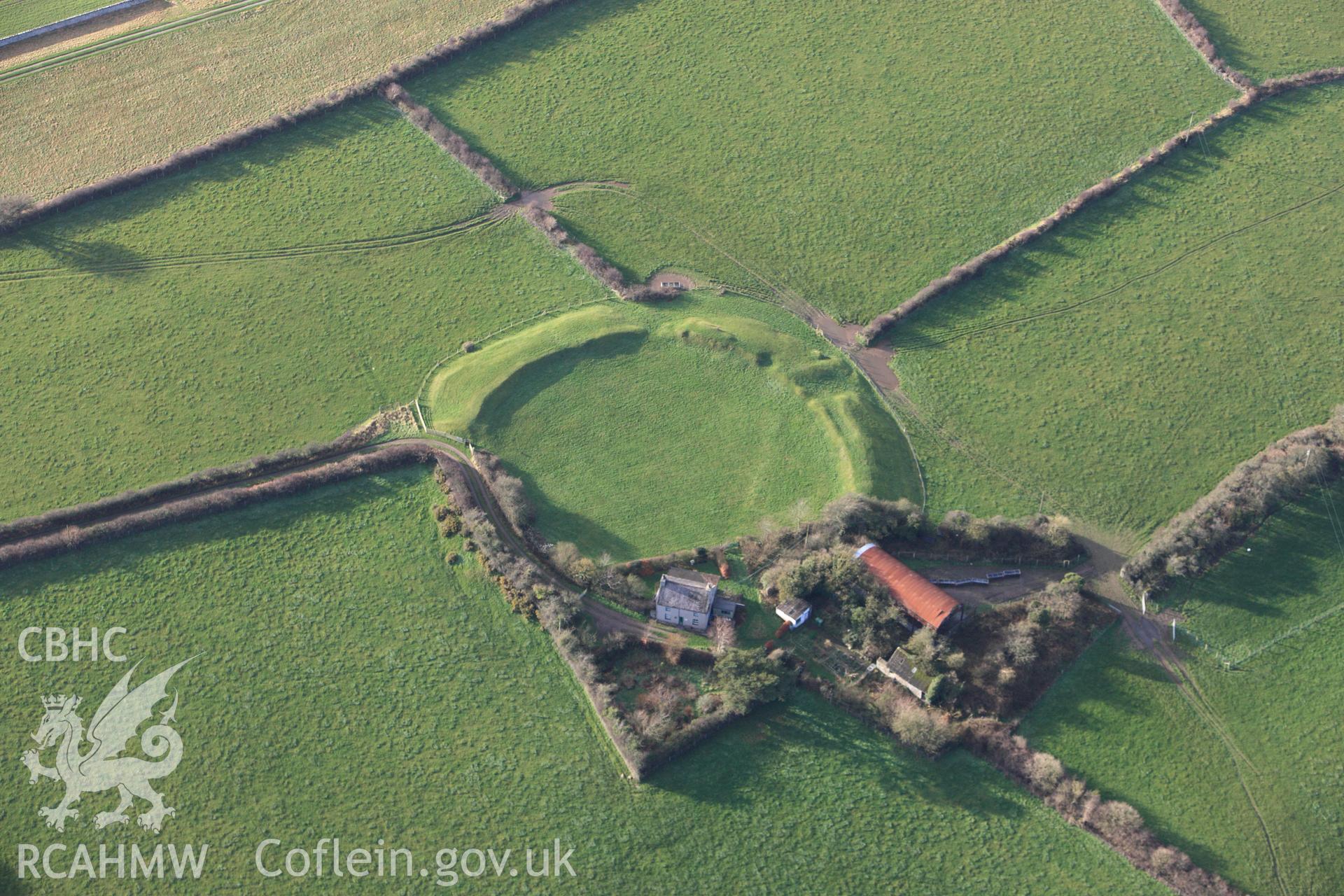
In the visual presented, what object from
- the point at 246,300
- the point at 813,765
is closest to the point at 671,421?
the point at 813,765

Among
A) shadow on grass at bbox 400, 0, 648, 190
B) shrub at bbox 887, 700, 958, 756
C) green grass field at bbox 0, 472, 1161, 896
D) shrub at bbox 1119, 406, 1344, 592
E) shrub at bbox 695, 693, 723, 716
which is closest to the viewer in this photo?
green grass field at bbox 0, 472, 1161, 896

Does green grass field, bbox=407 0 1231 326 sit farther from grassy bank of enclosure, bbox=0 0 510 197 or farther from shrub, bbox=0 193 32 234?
shrub, bbox=0 193 32 234

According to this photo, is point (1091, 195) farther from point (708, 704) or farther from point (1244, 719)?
point (708, 704)

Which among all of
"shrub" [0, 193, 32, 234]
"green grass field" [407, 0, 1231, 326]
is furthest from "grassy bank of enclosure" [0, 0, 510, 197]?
"green grass field" [407, 0, 1231, 326]

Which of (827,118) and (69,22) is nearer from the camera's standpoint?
(827,118)

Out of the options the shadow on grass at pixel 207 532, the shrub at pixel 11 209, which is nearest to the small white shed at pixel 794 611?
the shadow on grass at pixel 207 532

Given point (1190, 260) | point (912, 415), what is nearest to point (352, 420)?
point (912, 415)
